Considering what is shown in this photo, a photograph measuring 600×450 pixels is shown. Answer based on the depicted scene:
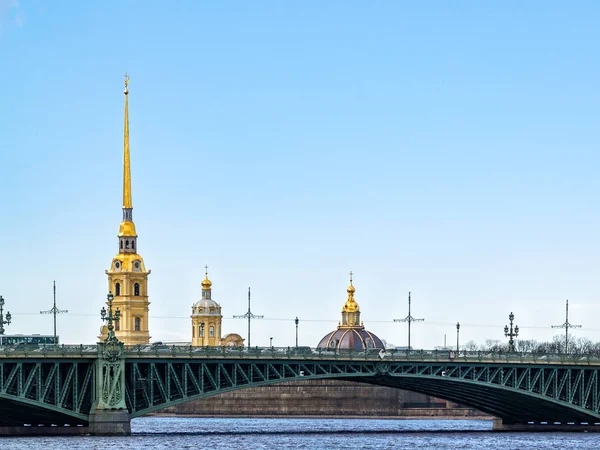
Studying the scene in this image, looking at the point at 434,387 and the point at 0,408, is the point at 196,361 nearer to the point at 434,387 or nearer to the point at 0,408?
the point at 0,408

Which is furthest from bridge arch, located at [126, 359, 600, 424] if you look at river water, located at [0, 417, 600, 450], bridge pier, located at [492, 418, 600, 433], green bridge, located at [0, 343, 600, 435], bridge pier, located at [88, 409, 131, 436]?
river water, located at [0, 417, 600, 450]

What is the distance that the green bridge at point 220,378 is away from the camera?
114250 mm

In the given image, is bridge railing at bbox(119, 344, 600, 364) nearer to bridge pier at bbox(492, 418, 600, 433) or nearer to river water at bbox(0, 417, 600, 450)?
bridge pier at bbox(492, 418, 600, 433)

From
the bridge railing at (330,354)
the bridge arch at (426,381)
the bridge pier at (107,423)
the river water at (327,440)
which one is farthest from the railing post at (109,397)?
the bridge railing at (330,354)

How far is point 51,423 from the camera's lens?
4771 inches

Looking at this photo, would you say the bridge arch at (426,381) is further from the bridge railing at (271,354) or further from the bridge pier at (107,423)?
the bridge pier at (107,423)

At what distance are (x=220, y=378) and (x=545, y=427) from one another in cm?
3106

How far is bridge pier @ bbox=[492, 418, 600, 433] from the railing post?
124 ft

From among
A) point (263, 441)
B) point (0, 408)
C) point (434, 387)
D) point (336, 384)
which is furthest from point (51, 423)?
point (336, 384)

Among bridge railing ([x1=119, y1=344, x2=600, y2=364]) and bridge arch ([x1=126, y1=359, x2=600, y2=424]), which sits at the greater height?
bridge railing ([x1=119, y1=344, x2=600, y2=364])

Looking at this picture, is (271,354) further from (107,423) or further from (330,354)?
(107,423)

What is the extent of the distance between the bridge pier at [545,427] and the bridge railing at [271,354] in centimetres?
539

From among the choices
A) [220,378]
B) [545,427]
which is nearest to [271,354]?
[220,378]

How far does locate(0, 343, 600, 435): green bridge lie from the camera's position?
114 meters
